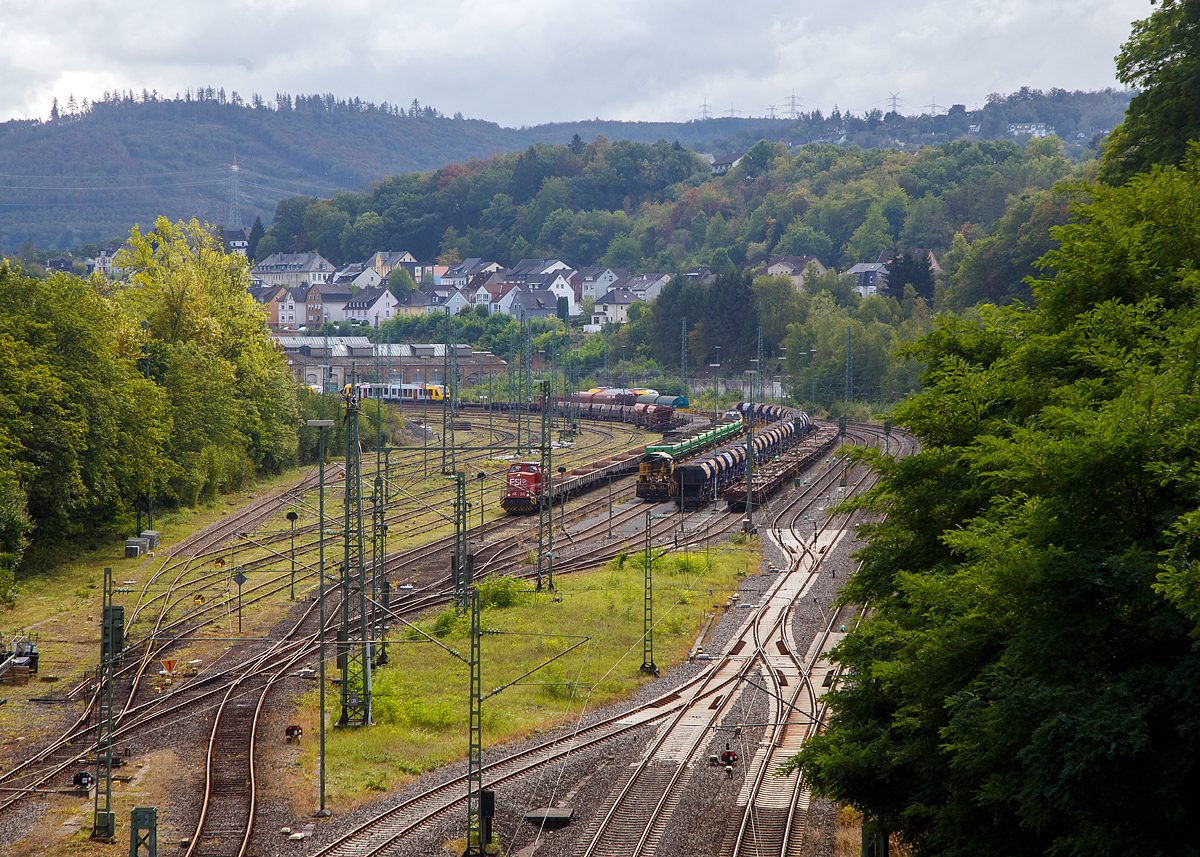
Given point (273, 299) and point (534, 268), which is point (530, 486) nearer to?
point (273, 299)

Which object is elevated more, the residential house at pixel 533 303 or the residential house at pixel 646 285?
the residential house at pixel 646 285

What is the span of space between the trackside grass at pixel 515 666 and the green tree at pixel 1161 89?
62.3 ft

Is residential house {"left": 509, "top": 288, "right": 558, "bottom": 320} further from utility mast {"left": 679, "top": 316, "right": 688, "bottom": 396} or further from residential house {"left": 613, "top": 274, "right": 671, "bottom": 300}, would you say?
utility mast {"left": 679, "top": 316, "right": 688, "bottom": 396}

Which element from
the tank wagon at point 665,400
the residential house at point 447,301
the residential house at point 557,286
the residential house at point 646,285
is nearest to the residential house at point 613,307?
the residential house at point 646,285

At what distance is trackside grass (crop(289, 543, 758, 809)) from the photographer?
23.1 m

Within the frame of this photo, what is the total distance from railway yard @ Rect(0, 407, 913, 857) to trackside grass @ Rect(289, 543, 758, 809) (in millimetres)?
172

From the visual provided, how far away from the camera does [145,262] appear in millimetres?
66688

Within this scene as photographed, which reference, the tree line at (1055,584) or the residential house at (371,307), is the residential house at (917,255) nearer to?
the residential house at (371,307)

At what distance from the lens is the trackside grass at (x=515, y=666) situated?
23062 mm

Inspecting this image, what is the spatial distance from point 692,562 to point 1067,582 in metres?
29.1

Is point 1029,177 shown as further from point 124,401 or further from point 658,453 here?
point 124,401

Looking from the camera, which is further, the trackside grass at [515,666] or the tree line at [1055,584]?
the trackside grass at [515,666]

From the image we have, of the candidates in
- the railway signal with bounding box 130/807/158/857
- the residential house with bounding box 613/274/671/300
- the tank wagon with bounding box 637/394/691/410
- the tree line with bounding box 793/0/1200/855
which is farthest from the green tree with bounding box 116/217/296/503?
the residential house with bounding box 613/274/671/300

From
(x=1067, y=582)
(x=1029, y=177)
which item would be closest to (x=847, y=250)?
(x=1029, y=177)
